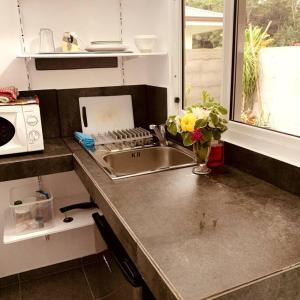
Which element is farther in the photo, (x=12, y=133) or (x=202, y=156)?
(x=12, y=133)

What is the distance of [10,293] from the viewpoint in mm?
2221

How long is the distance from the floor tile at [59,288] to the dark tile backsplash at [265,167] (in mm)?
1375

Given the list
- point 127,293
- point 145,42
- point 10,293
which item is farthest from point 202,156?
point 10,293

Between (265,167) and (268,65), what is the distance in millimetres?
532

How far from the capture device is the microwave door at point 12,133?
5.87 ft

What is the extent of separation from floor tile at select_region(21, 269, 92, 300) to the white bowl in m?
1.68

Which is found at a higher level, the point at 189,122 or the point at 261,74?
the point at 261,74

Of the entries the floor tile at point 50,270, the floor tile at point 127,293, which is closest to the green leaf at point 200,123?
the floor tile at point 127,293

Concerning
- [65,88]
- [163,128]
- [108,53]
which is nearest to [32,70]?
[65,88]

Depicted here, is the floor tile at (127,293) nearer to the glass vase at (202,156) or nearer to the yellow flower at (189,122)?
the glass vase at (202,156)

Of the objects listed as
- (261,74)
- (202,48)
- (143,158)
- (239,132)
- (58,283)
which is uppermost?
(202,48)

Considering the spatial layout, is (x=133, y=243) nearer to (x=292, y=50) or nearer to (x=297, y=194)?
(x=297, y=194)

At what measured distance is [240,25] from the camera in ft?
5.38

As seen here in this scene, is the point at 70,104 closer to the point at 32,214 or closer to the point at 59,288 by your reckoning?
the point at 32,214
